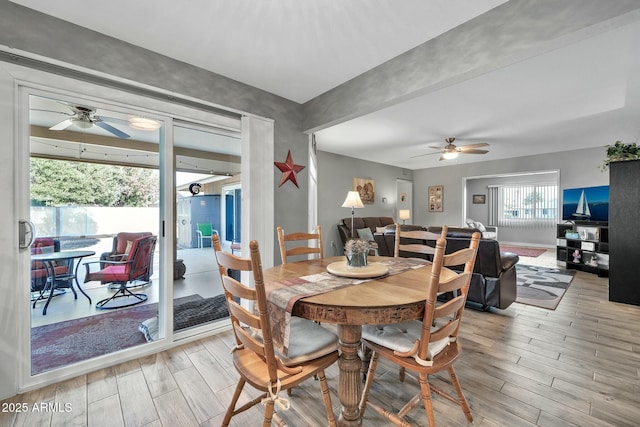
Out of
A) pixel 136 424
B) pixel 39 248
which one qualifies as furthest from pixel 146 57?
pixel 136 424

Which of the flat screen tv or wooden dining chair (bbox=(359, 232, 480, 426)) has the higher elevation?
the flat screen tv

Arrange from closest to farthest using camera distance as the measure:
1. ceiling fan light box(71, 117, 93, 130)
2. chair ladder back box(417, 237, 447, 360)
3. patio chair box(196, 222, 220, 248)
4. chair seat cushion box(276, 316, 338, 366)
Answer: chair ladder back box(417, 237, 447, 360) < chair seat cushion box(276, 316, 338, 366) < ceiling fan light box(71, 117, 93, 130) < patio chair box(196, 222, 220, 248)

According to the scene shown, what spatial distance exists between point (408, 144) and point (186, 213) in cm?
444

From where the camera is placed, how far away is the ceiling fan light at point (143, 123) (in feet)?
7.31

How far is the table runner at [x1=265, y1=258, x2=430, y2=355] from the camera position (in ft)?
3.97

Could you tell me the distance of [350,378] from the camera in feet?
4.37

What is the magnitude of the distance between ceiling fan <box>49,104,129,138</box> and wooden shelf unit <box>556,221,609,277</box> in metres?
7.14

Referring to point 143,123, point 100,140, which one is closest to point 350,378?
point 143,123

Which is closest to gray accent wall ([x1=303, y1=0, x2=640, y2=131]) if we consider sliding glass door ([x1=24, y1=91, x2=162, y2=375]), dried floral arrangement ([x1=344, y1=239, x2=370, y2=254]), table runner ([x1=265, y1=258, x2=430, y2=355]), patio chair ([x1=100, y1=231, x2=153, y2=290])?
dried floral arrangement ([x1=344, y1=239, x2=370, y2=254])

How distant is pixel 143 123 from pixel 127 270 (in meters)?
1.49

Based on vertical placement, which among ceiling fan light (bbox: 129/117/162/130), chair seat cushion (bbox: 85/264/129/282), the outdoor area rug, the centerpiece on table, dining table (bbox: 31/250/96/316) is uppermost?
ceiling fan light (bbox: 129/117/162/130)

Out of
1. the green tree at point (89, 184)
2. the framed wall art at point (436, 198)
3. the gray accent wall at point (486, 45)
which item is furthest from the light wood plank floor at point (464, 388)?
the framed wall art at point (436, 198)

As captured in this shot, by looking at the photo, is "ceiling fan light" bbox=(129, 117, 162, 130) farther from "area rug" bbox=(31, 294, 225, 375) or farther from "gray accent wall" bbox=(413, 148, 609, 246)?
"gray accent wall" bbox=(413, 148, 609, 246)

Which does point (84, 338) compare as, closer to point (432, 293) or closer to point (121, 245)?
point (121, 245)
